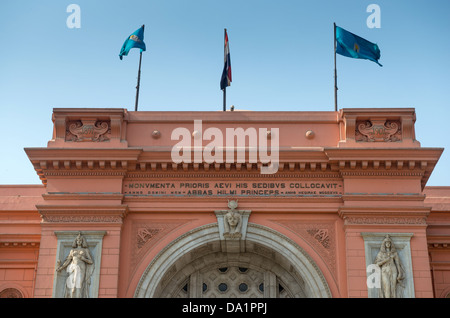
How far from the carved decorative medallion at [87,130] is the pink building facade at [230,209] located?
0.03m

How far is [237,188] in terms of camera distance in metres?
21.3

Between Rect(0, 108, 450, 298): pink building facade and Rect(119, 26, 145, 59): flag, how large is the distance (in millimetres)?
3726

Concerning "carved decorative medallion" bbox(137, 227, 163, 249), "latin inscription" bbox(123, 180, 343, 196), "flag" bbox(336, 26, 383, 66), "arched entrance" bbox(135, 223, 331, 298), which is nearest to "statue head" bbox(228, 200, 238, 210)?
"latin inscription" bbox(123, 180, 343, 196)

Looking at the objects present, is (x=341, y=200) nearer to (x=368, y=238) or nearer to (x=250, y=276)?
(x=368, y=238)

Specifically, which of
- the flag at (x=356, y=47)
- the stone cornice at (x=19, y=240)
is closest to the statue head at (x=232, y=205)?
the stone cornice at (x=19, y=240)

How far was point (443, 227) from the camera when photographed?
74.2ft

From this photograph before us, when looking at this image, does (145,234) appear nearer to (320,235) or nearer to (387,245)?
(320,235)

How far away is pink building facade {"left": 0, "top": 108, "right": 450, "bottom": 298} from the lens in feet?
66.4


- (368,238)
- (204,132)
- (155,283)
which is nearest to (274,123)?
(204,132)

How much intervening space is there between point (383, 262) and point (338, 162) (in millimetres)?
3108

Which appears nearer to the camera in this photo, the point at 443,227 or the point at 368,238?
the point at 368,238

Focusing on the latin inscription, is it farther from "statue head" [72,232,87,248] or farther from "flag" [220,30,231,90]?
"flag" [220,30,231,90]
